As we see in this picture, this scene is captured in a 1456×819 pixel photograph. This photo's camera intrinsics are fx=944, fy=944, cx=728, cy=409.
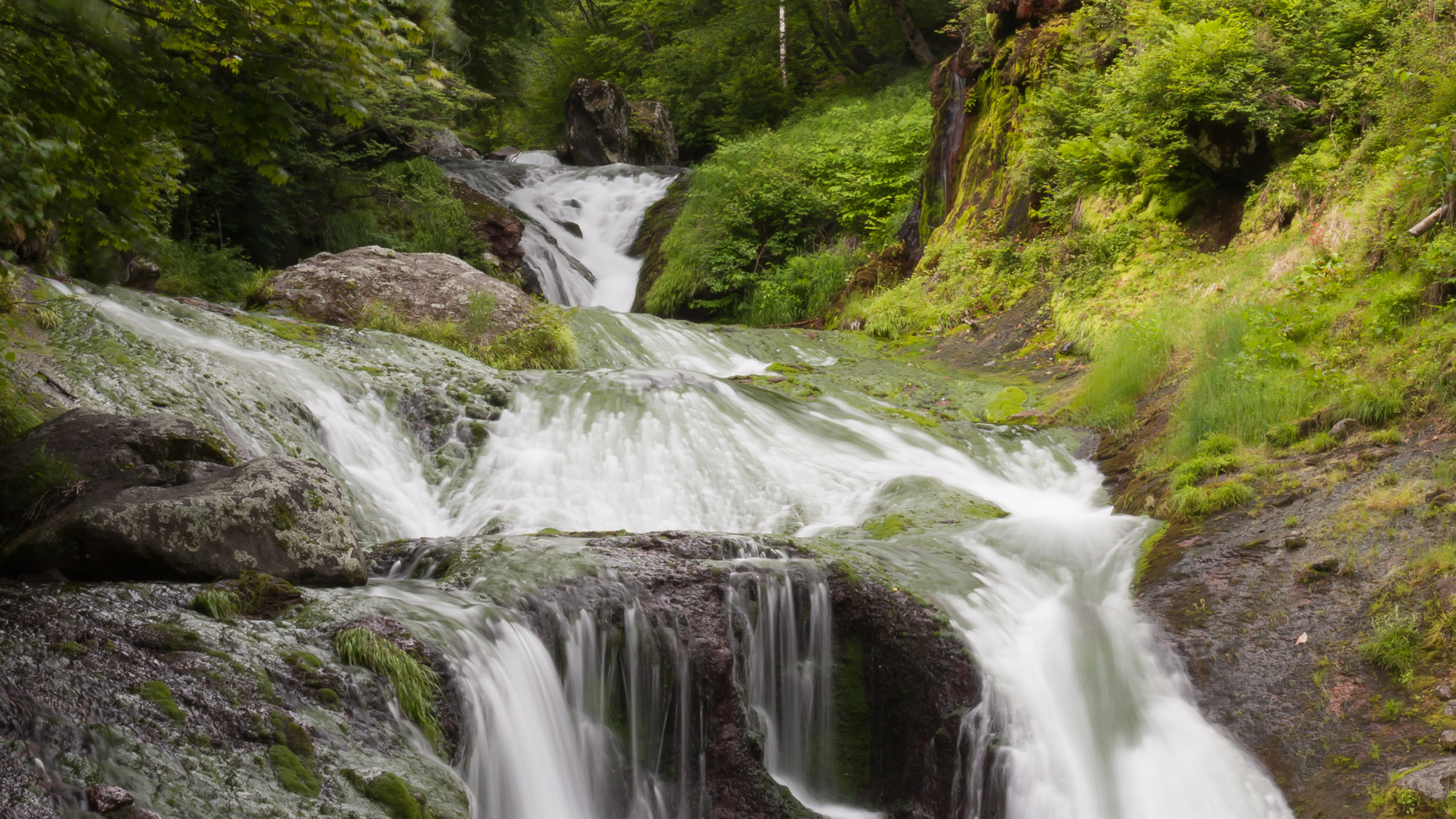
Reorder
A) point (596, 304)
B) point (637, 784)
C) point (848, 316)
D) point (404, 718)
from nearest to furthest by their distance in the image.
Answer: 1. point (404, 718)
2. point (637, 784)
3. point (848, 316)
4. point (596, 304)

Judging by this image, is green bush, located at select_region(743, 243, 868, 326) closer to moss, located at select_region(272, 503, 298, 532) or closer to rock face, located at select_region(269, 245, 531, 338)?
rock face, located at select_region(269, 245, 531, 338)

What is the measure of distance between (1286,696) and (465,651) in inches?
158

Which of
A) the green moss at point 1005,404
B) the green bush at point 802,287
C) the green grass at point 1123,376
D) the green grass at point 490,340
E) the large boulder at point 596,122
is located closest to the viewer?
the green grass at point 1123,376

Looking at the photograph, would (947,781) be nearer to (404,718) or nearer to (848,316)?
(404,718)

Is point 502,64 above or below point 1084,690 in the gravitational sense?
above

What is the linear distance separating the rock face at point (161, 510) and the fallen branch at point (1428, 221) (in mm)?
7581

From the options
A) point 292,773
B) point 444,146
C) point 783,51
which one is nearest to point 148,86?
point 292,773

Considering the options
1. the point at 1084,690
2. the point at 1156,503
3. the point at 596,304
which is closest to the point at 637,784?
the point at 1084,690

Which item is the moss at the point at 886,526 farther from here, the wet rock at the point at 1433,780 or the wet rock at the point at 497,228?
the wet rock at the point at 497,228

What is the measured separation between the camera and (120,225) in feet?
12.0

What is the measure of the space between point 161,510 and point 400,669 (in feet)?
4.53

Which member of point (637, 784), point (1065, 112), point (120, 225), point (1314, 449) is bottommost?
point (637, 784)

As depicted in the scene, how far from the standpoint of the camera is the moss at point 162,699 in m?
2.99

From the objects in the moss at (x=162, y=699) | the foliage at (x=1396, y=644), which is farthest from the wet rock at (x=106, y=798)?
the foliage at (x=1396, y=644)
